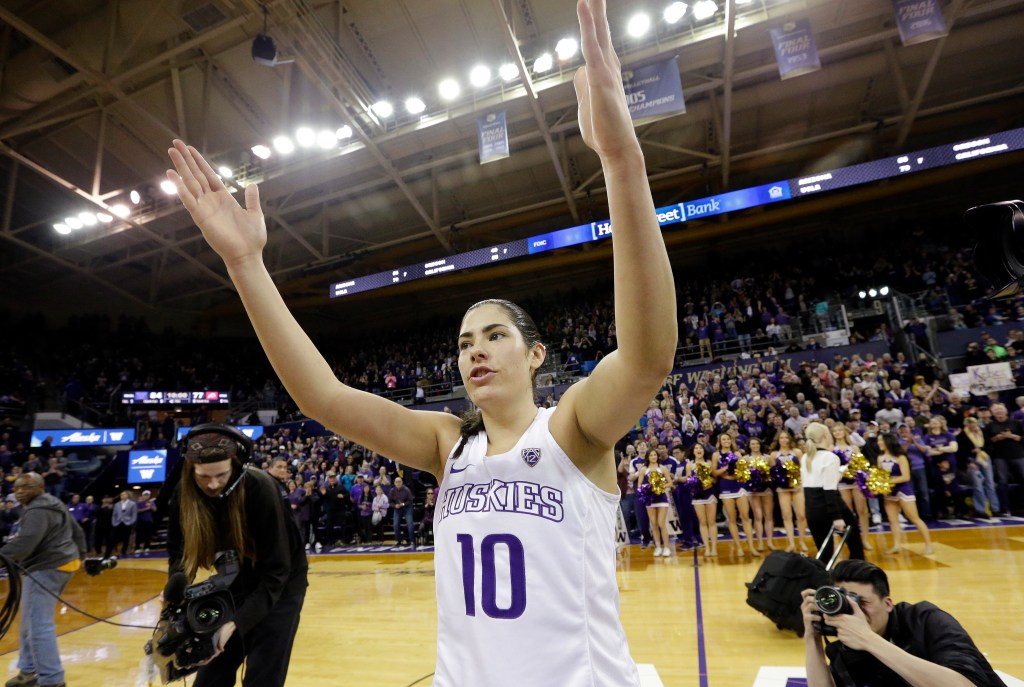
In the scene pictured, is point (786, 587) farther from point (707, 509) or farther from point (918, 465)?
point (918, 465)

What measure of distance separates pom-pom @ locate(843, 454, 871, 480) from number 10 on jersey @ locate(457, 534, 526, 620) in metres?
7.60

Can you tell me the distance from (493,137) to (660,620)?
1055 cm

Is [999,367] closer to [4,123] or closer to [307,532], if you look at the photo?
[307,532]

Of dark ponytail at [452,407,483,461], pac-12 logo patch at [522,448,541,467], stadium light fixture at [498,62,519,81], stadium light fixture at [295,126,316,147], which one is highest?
stadium light fixture at [498,62,519,81]

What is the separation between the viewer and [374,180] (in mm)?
16953

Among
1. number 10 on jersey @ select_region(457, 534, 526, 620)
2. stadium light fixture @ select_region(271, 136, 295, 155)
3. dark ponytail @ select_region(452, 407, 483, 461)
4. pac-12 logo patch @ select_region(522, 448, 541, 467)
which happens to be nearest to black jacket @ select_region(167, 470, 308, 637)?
dark ponytail @ select_region(452, 407, 483, 461)

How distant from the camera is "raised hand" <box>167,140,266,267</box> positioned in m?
1.36

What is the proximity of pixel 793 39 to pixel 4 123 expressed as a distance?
63.4ft

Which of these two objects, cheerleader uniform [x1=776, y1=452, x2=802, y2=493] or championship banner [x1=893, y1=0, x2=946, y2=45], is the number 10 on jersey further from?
championship banner [x1=893, y1=0, x2=946, y2=45]

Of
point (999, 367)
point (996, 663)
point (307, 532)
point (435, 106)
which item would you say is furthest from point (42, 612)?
point (999, 367)

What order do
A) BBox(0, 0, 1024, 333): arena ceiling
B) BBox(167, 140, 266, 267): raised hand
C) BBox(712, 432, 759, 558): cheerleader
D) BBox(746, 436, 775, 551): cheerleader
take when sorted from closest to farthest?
BBox(167, 140, 266, 267): raised hand
BBox(746, 436, 775, 551): cheerleader
BBox(712, 432, 759, 558): cheerleader
BBox(0, 0, 1024, 333): arena ceiling

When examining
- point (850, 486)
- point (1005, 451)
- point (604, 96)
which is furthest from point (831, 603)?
point (1005, 451)

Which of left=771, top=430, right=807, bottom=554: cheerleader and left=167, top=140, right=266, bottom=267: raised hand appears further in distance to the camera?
left=771, top=430, right=807, bottom=554: cheerleader

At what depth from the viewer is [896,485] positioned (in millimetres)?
7195
